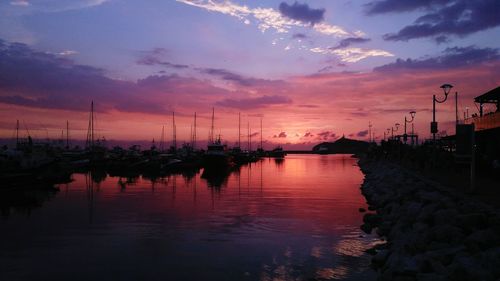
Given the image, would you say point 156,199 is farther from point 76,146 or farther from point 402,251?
point 76,146

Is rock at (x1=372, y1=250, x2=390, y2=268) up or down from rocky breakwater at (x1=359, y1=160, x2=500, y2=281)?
down

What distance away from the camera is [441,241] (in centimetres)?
1336

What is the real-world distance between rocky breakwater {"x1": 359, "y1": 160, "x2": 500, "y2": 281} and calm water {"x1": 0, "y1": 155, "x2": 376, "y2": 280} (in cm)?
112

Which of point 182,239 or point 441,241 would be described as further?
point 182,239

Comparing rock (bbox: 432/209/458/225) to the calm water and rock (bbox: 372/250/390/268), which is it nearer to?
rock (bbox: 372/250/390/268)

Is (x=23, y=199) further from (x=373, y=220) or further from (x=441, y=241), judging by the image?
(x=441, y=241)

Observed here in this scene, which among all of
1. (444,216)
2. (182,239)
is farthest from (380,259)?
(182,239)

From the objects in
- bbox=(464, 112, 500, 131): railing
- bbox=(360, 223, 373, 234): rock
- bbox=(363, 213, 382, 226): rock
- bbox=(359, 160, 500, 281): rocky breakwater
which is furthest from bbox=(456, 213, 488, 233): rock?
bbox=(464, 112, 500, 131): railing

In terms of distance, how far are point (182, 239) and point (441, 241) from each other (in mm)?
9493

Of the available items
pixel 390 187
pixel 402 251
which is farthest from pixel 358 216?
pixel 402 251

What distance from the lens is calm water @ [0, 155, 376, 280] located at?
1382 centimetres

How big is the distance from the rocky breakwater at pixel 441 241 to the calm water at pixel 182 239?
112 centimetres

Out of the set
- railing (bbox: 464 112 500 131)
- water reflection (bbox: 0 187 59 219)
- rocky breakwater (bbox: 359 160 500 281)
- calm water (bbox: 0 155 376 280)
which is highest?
railing (bbox: 464 112 500 131)

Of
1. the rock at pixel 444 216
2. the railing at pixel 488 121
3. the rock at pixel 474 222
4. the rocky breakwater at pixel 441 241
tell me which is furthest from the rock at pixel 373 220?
the railing at pixel 488 121
